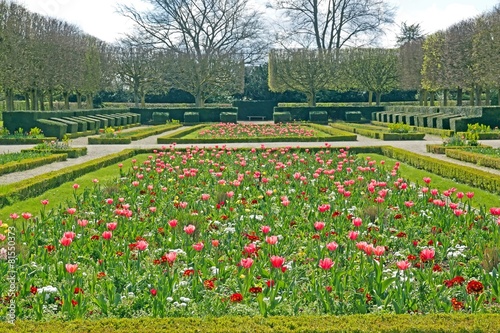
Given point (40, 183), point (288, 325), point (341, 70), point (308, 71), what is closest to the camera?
point (288, 325)

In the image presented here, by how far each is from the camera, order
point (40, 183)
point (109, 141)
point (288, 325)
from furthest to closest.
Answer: point (109, 141)
point (40, 183)
point (288, 325)

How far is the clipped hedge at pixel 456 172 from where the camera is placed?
1057 centimetres

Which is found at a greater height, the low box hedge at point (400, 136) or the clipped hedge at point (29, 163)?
the clipped hedge at point (29, 163)

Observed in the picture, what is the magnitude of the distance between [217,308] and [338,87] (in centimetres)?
4722

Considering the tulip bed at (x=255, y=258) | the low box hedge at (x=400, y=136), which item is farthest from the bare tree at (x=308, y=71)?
the tulip bed at (x=255, y=258)

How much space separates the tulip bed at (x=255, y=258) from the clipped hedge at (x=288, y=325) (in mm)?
236

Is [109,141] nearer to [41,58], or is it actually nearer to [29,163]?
[29,163]

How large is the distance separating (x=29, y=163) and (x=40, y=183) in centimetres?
440

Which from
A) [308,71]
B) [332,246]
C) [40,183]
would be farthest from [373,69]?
[332,246]

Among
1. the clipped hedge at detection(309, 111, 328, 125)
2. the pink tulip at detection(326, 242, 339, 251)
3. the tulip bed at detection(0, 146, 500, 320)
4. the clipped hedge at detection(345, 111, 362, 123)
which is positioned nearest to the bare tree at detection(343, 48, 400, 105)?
the clipped hedge at detection(345, 111, 362, 123)

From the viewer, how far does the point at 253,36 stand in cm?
5131

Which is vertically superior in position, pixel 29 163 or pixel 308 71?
pixel 308 71

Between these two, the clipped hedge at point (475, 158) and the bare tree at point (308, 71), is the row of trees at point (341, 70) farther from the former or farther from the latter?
the clipped hedge at point (475, 158)

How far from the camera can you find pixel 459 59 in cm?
3981
